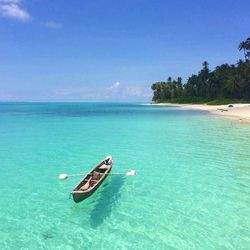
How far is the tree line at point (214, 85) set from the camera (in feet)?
376

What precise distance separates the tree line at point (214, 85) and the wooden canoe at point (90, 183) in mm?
103068

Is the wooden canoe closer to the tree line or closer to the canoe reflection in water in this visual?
the canoe reflection in water

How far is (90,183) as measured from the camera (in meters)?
15.4

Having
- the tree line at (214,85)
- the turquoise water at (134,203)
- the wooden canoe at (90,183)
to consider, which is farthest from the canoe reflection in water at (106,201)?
the tree line at (214,85)

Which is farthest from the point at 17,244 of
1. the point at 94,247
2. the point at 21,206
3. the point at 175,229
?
the point at 175,229

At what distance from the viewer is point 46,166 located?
22.3 metres

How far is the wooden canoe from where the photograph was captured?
13.2 meters

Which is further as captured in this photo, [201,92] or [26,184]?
[201,92]

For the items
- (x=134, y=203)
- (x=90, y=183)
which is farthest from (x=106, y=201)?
(x=134, y=203)

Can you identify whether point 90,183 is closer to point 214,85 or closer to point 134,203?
point 134,203

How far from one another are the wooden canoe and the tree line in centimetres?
10307

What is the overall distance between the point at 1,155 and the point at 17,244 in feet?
55.8

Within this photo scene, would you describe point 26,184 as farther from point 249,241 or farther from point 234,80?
point 234,80

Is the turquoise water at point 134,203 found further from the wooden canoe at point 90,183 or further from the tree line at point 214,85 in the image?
the tree line at point 214,85
